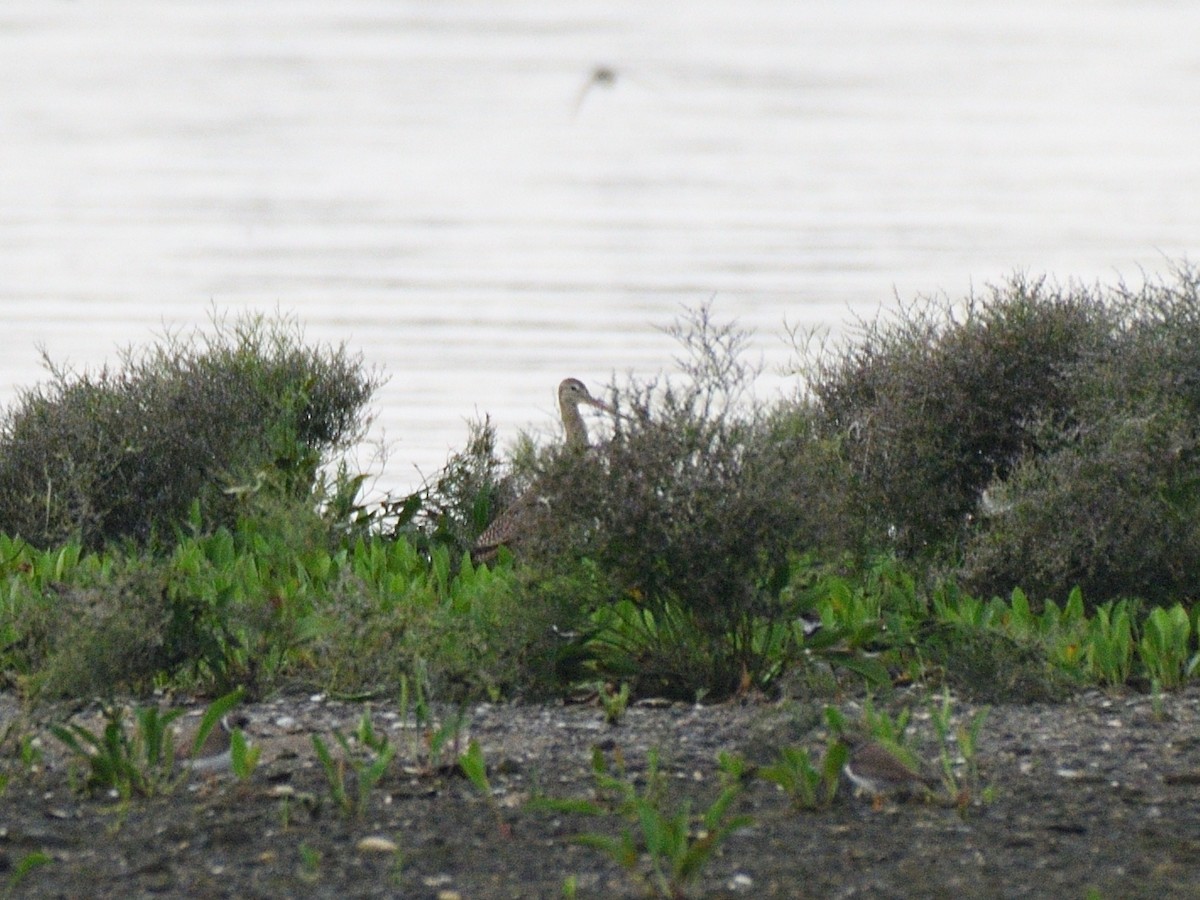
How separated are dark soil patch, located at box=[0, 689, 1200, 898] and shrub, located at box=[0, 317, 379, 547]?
216 inches

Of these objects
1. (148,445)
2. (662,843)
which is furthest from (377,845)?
(148,445)

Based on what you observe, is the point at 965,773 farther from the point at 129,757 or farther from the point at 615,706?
the point at 129,757

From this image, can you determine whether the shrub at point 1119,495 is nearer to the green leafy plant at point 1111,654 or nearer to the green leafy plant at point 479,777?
the green leafy plant at point 1111,654

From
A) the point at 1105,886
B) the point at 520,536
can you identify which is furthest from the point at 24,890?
the point at 520,536

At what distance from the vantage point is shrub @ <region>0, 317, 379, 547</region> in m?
10.9

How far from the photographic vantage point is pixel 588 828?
441 centimetres

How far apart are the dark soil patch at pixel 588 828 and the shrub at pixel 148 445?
18.0 feet

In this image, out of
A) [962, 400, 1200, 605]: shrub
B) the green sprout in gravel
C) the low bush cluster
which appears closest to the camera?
the green sprout in gravel

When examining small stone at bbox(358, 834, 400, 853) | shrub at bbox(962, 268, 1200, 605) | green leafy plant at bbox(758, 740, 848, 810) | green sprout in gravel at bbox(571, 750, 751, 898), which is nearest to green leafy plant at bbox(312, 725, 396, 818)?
small stone at bbox(358, 834, 400, 853)

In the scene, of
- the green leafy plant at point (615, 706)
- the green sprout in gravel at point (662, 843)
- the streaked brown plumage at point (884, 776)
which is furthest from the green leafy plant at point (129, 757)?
the streaked brown plumage at point (884, 776)

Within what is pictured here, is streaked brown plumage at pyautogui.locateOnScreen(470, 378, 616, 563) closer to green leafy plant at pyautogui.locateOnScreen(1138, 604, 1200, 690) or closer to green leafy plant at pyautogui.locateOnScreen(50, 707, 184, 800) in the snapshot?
green leafy plant at pyautogui.locateOnScreen(50, 707, 184, 800)

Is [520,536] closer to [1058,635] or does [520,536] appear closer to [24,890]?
[1058,635]

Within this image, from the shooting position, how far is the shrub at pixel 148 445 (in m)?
10.9

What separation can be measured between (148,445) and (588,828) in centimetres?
745
